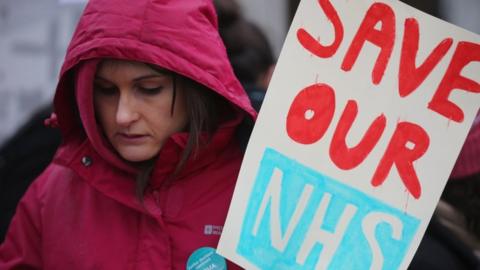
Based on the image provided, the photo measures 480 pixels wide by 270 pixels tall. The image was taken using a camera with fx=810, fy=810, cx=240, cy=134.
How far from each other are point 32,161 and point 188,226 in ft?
3.00

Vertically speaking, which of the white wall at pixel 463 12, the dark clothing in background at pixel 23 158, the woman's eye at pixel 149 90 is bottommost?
the dark clothing in background at pixel 23 158

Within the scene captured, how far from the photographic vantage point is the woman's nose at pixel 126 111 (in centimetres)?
165

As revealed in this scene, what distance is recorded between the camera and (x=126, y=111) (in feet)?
5.42

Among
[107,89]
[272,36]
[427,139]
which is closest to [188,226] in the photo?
[107,89]

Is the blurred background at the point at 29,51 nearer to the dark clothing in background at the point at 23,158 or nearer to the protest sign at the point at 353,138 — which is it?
the dark clothing in background at the point at 23,158

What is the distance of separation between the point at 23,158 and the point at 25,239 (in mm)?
707

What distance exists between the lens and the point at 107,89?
5.70 ft

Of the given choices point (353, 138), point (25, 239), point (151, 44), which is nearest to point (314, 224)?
point (353, 138)

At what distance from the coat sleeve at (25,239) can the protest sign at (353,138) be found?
1.52ft

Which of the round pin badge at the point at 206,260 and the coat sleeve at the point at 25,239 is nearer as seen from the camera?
the round pin badge at the point at 206,260

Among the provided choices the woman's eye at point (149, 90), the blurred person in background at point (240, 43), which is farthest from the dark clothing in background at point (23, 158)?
the woman's eye at point (149, 90)

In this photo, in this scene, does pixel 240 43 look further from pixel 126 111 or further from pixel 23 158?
pixel 126 111

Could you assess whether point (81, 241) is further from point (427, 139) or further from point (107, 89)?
point (427, 139)

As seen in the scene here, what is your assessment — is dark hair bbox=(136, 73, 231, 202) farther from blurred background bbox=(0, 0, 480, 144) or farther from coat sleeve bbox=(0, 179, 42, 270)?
blurred background bbox=(0, 0, 480, 144)
